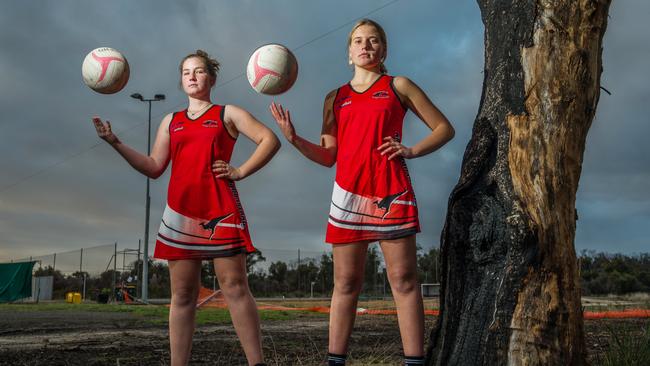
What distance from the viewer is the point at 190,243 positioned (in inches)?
161

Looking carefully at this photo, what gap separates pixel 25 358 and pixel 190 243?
3201 millimetres

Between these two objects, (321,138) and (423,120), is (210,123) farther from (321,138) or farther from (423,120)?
(423,120)

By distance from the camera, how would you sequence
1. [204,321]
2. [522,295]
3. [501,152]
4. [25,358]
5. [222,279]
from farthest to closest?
[204,321], [25,358], [222,279], [501,152], [522,295]

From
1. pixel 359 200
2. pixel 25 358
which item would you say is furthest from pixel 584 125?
pixel 25 358

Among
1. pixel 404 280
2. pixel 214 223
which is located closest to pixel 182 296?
pixel 214 223

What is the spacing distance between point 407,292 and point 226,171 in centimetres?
133

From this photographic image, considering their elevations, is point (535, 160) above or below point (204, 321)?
above

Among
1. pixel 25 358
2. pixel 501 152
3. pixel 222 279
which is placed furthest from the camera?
pixel 25 358

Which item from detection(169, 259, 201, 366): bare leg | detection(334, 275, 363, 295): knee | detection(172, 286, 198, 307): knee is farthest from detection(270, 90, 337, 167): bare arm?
detection(172, 286, 198, 307): knee

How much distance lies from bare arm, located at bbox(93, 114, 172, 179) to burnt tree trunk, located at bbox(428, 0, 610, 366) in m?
2.02

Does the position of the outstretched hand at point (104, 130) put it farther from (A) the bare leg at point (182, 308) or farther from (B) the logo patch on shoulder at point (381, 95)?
(B) the logo patch on shoulder at point (381, 95)

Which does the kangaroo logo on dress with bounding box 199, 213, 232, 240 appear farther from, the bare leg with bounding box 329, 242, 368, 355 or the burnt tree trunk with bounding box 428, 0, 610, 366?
the burnt tree trunk with bounding box 428, 0, 610, 366

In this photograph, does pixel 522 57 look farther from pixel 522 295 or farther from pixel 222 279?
pixel 222 279

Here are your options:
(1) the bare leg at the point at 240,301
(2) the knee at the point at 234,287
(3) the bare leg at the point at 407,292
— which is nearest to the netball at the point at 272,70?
(1) the bare leg at the point at 240,301
